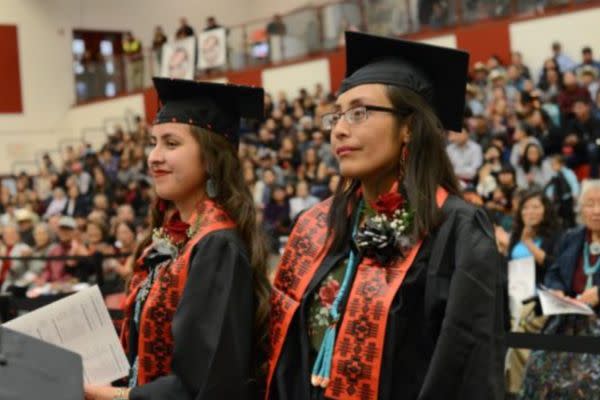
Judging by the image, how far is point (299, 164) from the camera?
1452 cm

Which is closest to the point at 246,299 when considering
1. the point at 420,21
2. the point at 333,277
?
the point at 333,277

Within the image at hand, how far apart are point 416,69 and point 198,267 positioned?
92 centimetres

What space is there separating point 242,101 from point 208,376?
3.50ft

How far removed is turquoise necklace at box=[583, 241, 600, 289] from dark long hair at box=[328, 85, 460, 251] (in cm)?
288

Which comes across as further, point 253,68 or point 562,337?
point 253,68

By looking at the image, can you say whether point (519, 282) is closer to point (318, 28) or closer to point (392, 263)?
point (392, 263)

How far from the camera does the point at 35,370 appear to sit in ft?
8.14

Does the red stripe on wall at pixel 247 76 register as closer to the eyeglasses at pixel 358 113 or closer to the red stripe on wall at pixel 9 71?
the red stripe on wall at pixel 9 71

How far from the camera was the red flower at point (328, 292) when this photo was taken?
2.65 meters

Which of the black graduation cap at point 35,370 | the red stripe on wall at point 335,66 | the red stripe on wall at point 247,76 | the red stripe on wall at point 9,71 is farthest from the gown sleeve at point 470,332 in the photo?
the red stripe on wall at point 9,71

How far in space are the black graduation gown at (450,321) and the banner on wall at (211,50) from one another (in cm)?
1842

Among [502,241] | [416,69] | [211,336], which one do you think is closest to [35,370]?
[211,336]

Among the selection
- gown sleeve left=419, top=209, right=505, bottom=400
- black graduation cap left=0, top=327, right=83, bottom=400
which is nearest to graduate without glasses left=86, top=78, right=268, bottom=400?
black graduation cap left=0, top=327, right=83, bottom=400

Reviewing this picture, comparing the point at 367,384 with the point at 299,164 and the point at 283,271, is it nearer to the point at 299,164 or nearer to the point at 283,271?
the point at 283,271
